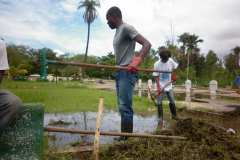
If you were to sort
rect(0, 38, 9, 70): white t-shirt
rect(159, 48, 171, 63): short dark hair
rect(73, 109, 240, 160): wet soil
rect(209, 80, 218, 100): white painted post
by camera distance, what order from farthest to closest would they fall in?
rect(209, 80, 218, 100): white painted post, rect(159, 48, 171, 63): short dark hair, rect(73, 109, 240, 160): wet soil, rect(0, 38, 9, 70): white t-shirt

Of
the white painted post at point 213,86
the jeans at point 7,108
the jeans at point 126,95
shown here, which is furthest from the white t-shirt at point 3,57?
the white painted post at point 213,86

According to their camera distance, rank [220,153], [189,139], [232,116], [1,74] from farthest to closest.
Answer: [232,116]
[189,139]
[220,153]
[1,74]

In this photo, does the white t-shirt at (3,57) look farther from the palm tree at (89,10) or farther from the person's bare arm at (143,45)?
the palm tree at (89,10)

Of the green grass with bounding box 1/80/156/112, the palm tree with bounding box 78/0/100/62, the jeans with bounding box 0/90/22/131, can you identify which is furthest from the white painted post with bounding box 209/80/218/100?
the palm tree with bounding box 78/0/100/62

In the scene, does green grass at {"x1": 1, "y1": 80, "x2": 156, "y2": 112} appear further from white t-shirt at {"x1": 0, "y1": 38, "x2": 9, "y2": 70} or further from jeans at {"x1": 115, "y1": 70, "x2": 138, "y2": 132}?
jeans at {"x1": 115, "y1": 70, "x2": 138, "y2": 132}

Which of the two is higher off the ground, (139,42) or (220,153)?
(139,42)

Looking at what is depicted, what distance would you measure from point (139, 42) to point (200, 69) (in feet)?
177

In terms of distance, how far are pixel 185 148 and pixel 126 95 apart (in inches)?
39.9

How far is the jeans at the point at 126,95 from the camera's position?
158 inches

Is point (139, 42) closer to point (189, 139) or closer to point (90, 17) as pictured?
point (189, 139)

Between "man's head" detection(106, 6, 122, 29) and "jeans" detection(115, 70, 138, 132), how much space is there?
2.20 ft

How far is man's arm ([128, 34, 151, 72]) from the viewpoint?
3.70 metres

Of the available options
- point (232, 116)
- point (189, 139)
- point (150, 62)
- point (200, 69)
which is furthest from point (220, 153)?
point (200, 69)

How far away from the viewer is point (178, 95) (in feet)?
59.1
